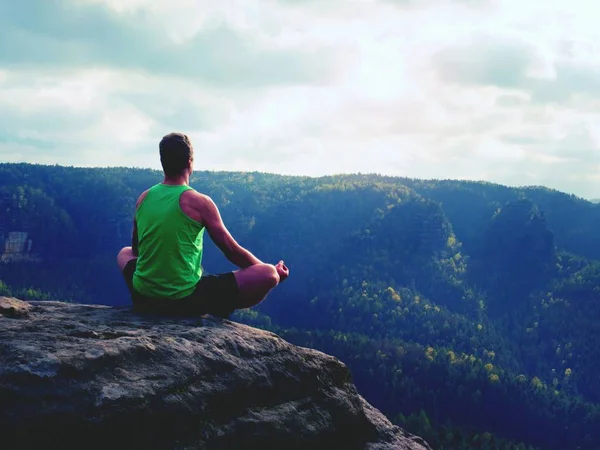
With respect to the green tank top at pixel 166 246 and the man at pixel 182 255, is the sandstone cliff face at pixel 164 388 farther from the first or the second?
the green tank top at pixel 166 246

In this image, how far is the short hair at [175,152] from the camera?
9.94 metres

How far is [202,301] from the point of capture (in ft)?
34.0

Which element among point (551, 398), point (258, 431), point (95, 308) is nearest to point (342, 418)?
point (258, 431)

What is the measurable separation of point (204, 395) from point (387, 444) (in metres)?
3.44

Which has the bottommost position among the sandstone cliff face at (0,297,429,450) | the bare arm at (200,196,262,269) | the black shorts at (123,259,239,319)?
the sandstone cliff face at (0,297,429,450)

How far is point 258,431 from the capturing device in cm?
873

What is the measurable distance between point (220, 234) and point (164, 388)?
274 centimetres

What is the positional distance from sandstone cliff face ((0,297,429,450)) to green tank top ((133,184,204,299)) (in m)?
0.52

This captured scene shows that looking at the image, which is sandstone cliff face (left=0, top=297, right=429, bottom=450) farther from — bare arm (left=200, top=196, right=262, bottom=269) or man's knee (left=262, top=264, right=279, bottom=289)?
bare arm (left=200, top=196, right=262, bottom=269)

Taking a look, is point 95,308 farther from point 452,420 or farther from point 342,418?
point 452,420

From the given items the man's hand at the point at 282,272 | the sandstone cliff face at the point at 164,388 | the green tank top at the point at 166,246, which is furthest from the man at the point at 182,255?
the sandstone cliff face at the point at 164,388

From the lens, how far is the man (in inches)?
386

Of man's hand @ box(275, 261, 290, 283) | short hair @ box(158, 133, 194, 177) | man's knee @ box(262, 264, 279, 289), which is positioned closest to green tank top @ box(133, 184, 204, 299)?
short hair @ box(158, 133, 194, 177)

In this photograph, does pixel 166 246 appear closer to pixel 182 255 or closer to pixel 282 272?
pixel 182 255
